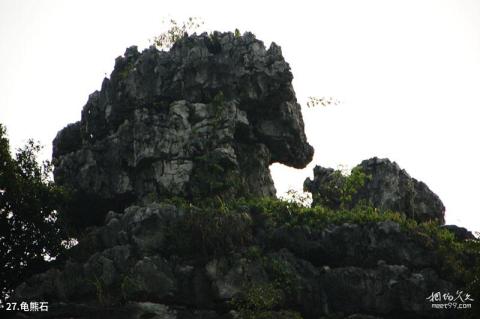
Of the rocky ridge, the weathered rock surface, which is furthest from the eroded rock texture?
the weathered rock surface

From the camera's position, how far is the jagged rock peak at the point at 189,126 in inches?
1209

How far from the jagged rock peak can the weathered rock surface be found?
2.32m

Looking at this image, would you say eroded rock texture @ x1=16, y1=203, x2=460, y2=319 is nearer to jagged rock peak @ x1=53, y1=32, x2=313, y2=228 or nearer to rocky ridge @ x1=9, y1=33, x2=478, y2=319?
rocky ridge @ x1=9, y1=33, x2=478, y2=319

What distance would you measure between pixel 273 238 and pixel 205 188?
16.2 ft

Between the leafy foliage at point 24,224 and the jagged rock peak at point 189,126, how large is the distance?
2.21 m

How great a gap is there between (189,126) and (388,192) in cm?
1183

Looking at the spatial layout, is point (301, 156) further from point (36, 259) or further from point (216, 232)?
point (36, 259)

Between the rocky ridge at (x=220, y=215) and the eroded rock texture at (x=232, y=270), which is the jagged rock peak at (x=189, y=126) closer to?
the rocky ridge at (x=220, y=215)

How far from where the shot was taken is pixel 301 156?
34.8 metres

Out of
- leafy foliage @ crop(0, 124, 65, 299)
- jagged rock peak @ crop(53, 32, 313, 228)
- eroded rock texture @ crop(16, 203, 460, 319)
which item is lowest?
eroded rock texture @ crop(16, 203, 460, 319)

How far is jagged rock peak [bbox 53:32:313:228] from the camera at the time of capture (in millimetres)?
30719

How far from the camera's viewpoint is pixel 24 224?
3002 cm

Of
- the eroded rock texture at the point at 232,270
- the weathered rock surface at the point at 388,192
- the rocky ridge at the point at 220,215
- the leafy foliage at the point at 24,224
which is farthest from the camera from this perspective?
the weathered rock surface at the point at 388,192

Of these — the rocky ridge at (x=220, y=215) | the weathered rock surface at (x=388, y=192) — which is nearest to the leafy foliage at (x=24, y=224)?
the rocky ridge at (x=220, y=215)
